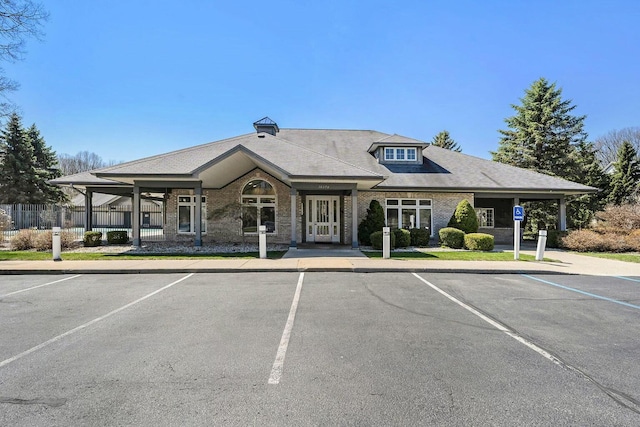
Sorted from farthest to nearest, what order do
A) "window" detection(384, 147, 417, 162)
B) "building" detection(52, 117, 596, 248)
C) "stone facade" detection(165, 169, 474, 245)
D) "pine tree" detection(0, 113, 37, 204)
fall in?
1. "pine tree" detection(0, 113, 37, 204)
2. "window" detection(384, 147, 417, 162)
3. "stone facade" detection(165, 169, 474, 245)
4. "building" detection(52, 117, 596, 248)

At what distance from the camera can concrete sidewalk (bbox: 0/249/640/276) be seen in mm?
10891

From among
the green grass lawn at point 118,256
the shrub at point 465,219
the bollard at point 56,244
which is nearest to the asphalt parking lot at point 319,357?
the bollard at point 56,244

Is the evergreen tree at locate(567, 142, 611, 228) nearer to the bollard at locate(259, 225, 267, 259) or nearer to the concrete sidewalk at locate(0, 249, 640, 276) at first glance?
the concrete sidewalk at locate(0, 249, 640, 276)

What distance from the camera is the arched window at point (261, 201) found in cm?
1909

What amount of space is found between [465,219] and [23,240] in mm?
22797

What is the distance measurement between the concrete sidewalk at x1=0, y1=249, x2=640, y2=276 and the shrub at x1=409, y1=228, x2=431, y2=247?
5.26 m

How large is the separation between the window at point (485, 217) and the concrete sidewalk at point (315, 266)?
8.92m

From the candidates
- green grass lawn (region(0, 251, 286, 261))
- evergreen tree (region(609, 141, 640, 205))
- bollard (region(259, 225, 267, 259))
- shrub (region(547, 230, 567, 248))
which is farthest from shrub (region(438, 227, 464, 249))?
evergreen tree (region(609, 141, 640, 205))

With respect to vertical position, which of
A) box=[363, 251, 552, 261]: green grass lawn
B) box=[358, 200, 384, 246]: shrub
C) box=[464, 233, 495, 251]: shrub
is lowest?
box=[363, 251, 552, 261]: green grass lawn

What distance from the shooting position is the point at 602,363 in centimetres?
420

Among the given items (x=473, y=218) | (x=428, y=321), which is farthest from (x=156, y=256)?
(x=473, y=218)

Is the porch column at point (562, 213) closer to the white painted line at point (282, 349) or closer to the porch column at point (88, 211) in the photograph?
the white painted line at point (282, 349)

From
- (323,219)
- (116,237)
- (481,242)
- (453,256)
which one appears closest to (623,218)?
(481,242)

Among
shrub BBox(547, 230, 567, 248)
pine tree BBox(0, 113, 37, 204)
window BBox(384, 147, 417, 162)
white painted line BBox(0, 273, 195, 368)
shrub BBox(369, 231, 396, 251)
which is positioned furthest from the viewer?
pine tree BBox(0, 113, 37, 204)
